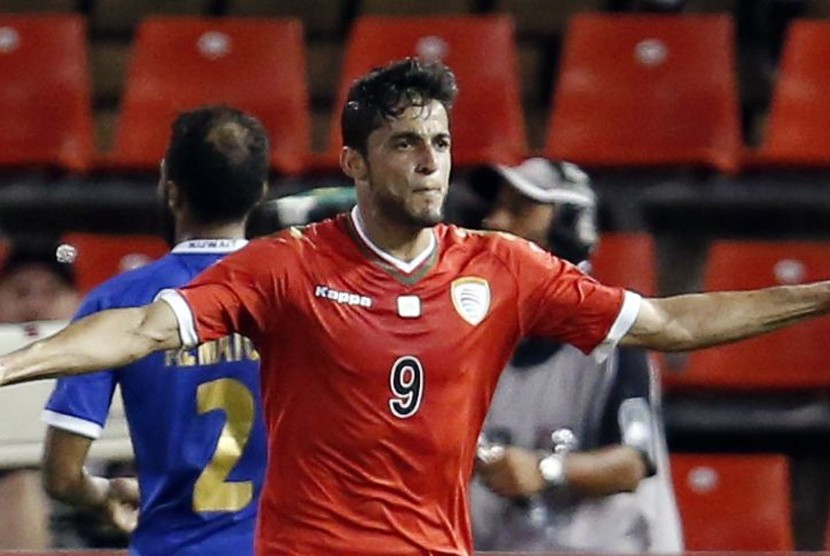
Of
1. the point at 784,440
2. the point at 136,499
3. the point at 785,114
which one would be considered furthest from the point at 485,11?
the point at 136,499

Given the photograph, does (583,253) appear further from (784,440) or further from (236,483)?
(784,440)

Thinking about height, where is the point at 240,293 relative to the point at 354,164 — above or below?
below

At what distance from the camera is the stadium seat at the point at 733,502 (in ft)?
22.1

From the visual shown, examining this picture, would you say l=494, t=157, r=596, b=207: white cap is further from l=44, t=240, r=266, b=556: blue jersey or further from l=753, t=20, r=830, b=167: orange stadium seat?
l=753, t=20, r=830, b=167: orange stadium seat

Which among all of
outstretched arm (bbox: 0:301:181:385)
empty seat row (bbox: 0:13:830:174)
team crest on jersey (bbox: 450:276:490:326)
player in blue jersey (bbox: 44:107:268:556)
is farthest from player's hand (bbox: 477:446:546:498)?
empty seat row (bbox: 0:13:830:174)

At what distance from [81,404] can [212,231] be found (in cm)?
42

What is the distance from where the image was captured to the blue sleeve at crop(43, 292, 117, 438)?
4371 mm

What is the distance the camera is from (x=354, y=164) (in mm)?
4070

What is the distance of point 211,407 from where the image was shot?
4.37 m

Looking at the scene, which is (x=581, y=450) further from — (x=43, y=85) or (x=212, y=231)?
(x=43, y=85)

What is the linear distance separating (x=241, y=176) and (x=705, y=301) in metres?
0.94

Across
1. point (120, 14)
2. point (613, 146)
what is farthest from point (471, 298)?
point (120, 14)

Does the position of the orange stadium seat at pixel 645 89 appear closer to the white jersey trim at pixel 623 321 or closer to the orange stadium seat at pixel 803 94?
the orange stadium seat at pixel 803 94

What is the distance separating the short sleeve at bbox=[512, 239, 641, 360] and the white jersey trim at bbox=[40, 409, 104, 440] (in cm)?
86
